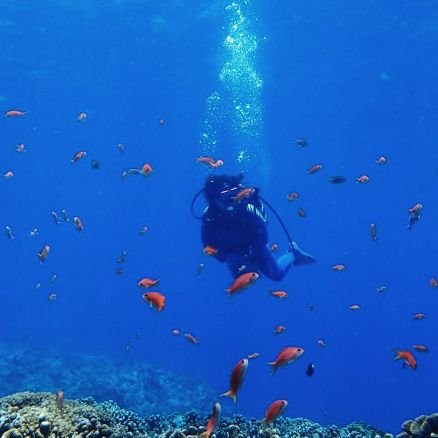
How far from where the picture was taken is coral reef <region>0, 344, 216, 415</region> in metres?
20.3

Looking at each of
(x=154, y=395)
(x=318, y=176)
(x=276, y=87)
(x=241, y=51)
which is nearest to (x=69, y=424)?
(x=154, y=395)

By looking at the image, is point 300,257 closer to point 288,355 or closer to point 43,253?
point 43,253

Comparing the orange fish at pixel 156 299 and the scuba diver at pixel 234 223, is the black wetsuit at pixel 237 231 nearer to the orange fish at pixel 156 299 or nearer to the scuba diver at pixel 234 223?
the scuba diver at pixel 234 223

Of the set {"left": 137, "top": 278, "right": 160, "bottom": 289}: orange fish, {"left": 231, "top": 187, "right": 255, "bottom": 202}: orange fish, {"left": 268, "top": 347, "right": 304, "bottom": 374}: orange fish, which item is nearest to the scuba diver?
{"left": 231, "top": 187, "right": 255, "bottom": 202}: orange fish

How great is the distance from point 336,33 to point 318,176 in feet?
146

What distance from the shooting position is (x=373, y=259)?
456 feet

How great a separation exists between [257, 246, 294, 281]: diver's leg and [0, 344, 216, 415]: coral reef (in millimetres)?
9418

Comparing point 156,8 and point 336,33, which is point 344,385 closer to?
point 336,33

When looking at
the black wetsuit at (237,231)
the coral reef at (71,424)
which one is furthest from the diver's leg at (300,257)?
the coral reef at (71,424)

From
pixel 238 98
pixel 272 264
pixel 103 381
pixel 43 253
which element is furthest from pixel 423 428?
pixel 238 98

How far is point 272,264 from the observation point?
1352 centimetres

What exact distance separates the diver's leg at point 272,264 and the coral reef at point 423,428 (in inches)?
293

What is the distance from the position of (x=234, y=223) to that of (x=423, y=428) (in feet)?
21.6

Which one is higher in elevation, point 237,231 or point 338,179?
point 338,179
